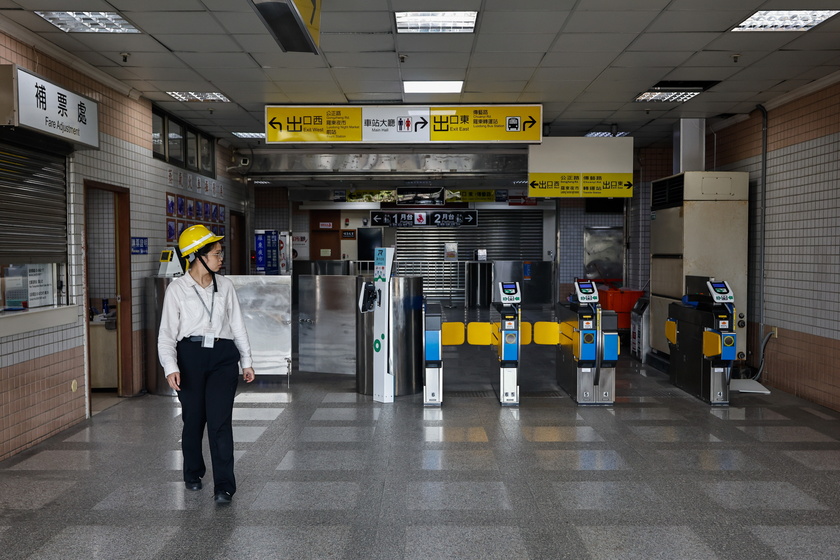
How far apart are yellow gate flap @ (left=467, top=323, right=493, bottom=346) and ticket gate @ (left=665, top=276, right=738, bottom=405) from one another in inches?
87.6

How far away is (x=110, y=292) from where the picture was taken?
23.3 feet

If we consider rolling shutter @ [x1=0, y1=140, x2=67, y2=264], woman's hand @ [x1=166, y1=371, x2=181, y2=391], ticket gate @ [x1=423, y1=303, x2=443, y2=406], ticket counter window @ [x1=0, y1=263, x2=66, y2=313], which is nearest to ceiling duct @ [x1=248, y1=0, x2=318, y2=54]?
woman's hand @ [x1=166, y1=371, x2=181, y2=391]

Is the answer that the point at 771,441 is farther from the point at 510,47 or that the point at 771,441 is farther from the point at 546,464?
the point at 510,47

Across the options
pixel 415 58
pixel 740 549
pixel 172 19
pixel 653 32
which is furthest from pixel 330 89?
pixel 740 549

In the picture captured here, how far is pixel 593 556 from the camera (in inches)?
124

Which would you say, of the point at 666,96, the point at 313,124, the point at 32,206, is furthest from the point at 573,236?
the point at 32,206

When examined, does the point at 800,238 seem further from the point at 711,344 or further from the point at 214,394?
the point at 214,394

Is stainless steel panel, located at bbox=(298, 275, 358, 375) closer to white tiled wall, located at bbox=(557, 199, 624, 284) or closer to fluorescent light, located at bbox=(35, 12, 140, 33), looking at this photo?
fluorescent light, located at bbox=(35, 12, 140, 33)

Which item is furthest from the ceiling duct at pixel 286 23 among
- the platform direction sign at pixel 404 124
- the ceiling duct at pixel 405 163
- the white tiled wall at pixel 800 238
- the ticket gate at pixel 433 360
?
the white tiled wall at pixel 800 238

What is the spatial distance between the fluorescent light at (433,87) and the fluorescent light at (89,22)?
9.04ft

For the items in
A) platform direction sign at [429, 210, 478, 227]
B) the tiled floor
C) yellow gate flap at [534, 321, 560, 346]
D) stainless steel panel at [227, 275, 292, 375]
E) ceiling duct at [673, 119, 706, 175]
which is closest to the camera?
the tiled floor

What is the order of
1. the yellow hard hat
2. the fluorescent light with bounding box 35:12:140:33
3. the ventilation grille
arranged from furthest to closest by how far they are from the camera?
the ventilation grille
the fluorescent light with bounding box 35:12:140:33
the yellow hard hat

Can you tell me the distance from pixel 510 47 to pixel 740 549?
4242mm

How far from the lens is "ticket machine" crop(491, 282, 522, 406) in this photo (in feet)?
20.9
